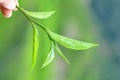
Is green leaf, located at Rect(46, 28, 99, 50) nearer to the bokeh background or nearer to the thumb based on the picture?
the thumb

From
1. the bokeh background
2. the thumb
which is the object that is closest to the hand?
the thumb

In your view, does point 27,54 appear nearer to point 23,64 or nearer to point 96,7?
point 23,64

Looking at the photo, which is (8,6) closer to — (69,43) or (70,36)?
(69,43)

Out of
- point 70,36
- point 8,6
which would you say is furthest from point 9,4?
point 70,36

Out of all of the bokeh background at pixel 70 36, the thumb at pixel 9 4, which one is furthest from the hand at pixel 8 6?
the bokeh background at pixel 70 36

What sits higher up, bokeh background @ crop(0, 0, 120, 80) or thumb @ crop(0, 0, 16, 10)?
thumb @ crop(0, 0, 16, 10)

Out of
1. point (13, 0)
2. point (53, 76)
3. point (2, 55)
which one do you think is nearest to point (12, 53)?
point (2, 55)

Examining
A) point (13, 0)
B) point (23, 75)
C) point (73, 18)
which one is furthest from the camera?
point (73, 18)

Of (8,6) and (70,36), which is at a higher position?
(8,6)
